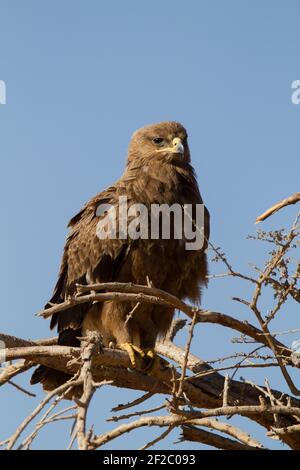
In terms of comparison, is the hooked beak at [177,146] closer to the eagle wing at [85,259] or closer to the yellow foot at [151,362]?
the eagle wing at [85,259]

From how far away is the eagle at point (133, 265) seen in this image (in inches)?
270

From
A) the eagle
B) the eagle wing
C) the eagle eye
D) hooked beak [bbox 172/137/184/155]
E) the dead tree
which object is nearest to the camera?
the dead tree

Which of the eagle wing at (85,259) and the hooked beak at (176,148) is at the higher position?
the hooked beak at (176,148)

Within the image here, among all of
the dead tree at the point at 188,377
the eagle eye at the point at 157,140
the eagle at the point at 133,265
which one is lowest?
the dead tree at the point at 188,377

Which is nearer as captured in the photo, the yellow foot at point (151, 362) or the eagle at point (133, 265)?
the yellow foot at point (151, 362)

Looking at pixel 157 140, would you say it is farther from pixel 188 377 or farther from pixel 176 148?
pixel 188 377

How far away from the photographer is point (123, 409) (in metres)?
5.68

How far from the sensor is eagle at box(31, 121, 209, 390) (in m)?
6.87

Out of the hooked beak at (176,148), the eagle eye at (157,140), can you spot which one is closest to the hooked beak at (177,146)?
the hooked beak at (176,148)

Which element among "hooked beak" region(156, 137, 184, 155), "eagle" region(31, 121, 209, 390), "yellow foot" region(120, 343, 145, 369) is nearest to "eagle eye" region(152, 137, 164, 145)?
"hooked beak" region(156, 137, 184, 155)

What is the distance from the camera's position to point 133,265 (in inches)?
273

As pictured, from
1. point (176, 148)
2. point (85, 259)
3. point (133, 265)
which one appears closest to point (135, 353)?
point (133, 265)

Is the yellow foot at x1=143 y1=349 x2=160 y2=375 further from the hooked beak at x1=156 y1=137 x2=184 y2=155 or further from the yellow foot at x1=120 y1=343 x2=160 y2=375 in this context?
the hooked beak at x1=156 y1=137 x2=184 y2=155

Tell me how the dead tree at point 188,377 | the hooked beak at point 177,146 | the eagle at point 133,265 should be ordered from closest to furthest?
the dead tree at point 188,377 < the eagle at point 133,265 < the hooked beak at point 177,146
